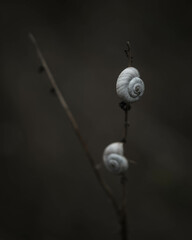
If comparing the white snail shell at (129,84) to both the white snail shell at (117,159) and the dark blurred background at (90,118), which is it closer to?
the white snail shell at (117,159)

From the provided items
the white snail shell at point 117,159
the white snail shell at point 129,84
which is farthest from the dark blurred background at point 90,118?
the white snail shell at point 129,84

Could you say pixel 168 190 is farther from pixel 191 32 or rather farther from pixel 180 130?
pixel 191 32

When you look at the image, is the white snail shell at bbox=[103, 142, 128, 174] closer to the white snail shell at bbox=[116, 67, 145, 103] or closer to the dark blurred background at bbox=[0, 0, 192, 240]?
the white snail shell at bbox=[116, 67, 145, 103]

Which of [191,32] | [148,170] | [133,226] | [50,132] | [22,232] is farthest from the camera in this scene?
[191,32]

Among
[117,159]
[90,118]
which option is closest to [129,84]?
[117,159]

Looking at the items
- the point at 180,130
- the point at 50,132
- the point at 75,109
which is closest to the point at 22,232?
the point at 50,132

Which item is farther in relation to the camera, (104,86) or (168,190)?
(104,86)
